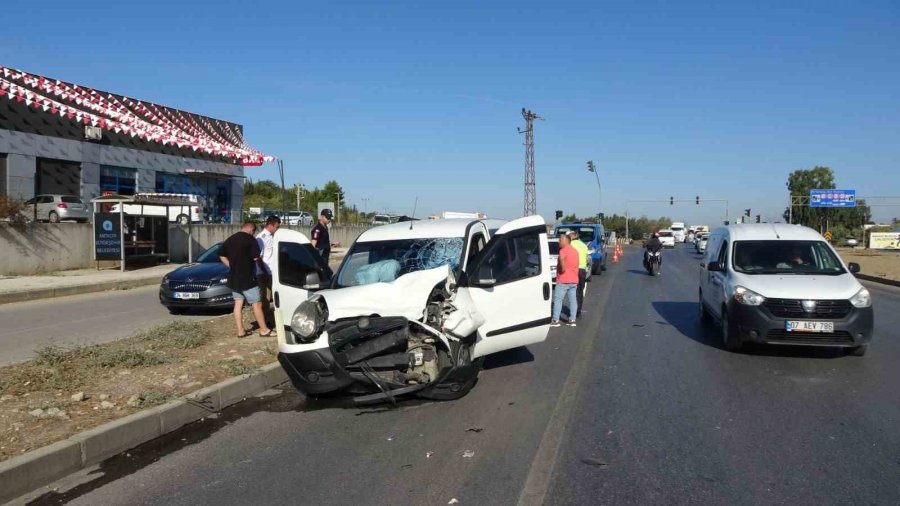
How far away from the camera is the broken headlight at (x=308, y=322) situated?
19.8 feet

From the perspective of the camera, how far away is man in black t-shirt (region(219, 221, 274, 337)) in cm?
915

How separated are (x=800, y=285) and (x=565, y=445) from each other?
15.7ft

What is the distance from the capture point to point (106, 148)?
31281 mm

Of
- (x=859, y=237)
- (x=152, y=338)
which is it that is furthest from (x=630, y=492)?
(x=859, y=237)

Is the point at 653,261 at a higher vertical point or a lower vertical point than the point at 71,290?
higher

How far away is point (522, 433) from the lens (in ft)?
18.0

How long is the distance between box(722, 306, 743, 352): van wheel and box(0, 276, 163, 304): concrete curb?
14.6 m

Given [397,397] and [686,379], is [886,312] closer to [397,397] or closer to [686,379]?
[686,379]

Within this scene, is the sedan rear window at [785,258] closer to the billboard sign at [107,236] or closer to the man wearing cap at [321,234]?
the man wearing cap at [321,234]

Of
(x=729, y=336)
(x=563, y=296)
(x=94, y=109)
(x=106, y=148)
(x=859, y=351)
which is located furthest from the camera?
(x=106, y=148)

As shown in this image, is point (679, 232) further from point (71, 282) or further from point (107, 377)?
point (107, 377)

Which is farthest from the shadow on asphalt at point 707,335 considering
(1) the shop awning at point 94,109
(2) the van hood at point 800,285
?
(1) the shop awning at point 94,109

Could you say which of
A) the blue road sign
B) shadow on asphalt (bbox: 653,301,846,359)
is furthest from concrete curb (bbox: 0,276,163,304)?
the blue road sign

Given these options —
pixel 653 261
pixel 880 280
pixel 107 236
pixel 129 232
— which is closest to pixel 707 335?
pixel 653 261
